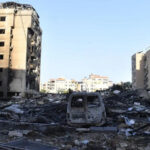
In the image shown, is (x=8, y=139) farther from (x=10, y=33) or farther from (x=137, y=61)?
(x=137, y=61)

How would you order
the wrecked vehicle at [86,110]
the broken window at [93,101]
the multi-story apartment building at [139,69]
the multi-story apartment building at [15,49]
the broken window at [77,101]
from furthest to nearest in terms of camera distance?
1. the multi-story apartment building at [139,69]
2. the multi-story apartment building at [15,49]
3. the broken window at [77,101]
4. the broken window at [93,101]
5. the wrecked vehicle at [86,110]

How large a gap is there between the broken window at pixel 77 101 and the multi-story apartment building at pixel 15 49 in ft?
109

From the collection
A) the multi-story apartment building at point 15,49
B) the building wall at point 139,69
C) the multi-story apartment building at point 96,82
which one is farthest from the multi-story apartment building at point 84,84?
the multi-story apartment building at point 15,49

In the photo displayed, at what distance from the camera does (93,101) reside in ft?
33.4

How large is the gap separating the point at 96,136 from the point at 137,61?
6977 cm

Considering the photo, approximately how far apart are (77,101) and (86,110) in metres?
0.77

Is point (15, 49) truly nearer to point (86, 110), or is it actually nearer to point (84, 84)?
point (86, 110)

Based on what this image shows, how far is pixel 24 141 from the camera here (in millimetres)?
7086

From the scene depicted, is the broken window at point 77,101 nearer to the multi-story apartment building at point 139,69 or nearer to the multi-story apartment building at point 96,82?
the multi-story apartment building at point 139,69

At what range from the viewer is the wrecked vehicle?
30.5 feet

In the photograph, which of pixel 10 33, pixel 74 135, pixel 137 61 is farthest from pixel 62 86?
pixel 74 135

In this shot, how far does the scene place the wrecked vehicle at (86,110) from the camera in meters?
9.30


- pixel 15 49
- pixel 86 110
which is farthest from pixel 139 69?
pixel 86 110

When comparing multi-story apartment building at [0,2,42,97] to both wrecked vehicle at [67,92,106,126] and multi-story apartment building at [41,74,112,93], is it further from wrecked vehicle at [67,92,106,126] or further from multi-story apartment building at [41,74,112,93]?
multi-story apartment building at [41,74,112,93]
